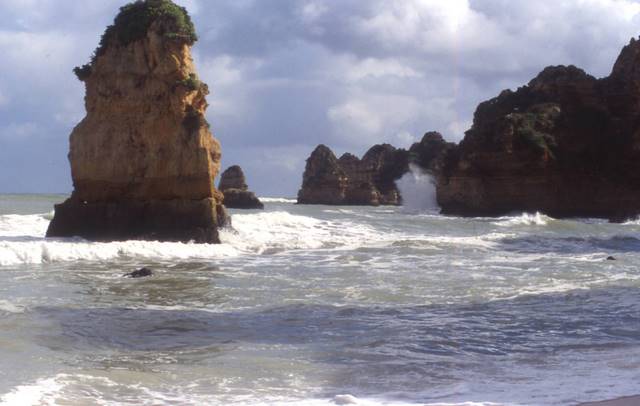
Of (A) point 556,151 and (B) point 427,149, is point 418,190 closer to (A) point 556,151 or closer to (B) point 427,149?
(B) point 427,149

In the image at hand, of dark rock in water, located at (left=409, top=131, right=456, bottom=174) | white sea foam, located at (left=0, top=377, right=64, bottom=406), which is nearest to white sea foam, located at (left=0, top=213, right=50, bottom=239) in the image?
white sea foam, located at (left=0, top=377, right=64, bottom=406)

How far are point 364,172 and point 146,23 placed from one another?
79.0 m

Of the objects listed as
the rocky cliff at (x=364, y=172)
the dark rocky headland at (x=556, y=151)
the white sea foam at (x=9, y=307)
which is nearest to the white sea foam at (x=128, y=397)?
the white sea foam at (x=9, y=307)

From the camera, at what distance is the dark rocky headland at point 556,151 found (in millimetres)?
56000

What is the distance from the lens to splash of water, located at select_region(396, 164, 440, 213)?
89750 millimetres

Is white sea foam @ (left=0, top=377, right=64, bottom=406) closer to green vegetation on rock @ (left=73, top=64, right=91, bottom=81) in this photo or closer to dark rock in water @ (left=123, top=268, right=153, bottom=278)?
dark rock in water @ (left=123, top=268, right=153, bottom=278)

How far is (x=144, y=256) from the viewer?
19938mm

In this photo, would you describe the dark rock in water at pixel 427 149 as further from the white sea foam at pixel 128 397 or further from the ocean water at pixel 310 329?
the white sea foam at pixel 128 397

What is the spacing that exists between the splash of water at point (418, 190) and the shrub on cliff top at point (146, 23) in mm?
66386

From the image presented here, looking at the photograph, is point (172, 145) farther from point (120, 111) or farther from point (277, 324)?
point (277, 324)

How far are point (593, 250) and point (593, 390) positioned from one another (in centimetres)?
1932

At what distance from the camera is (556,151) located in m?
58.5

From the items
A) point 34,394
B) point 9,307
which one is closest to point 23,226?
point 9,307

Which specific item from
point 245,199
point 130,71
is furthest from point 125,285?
point 245,199
